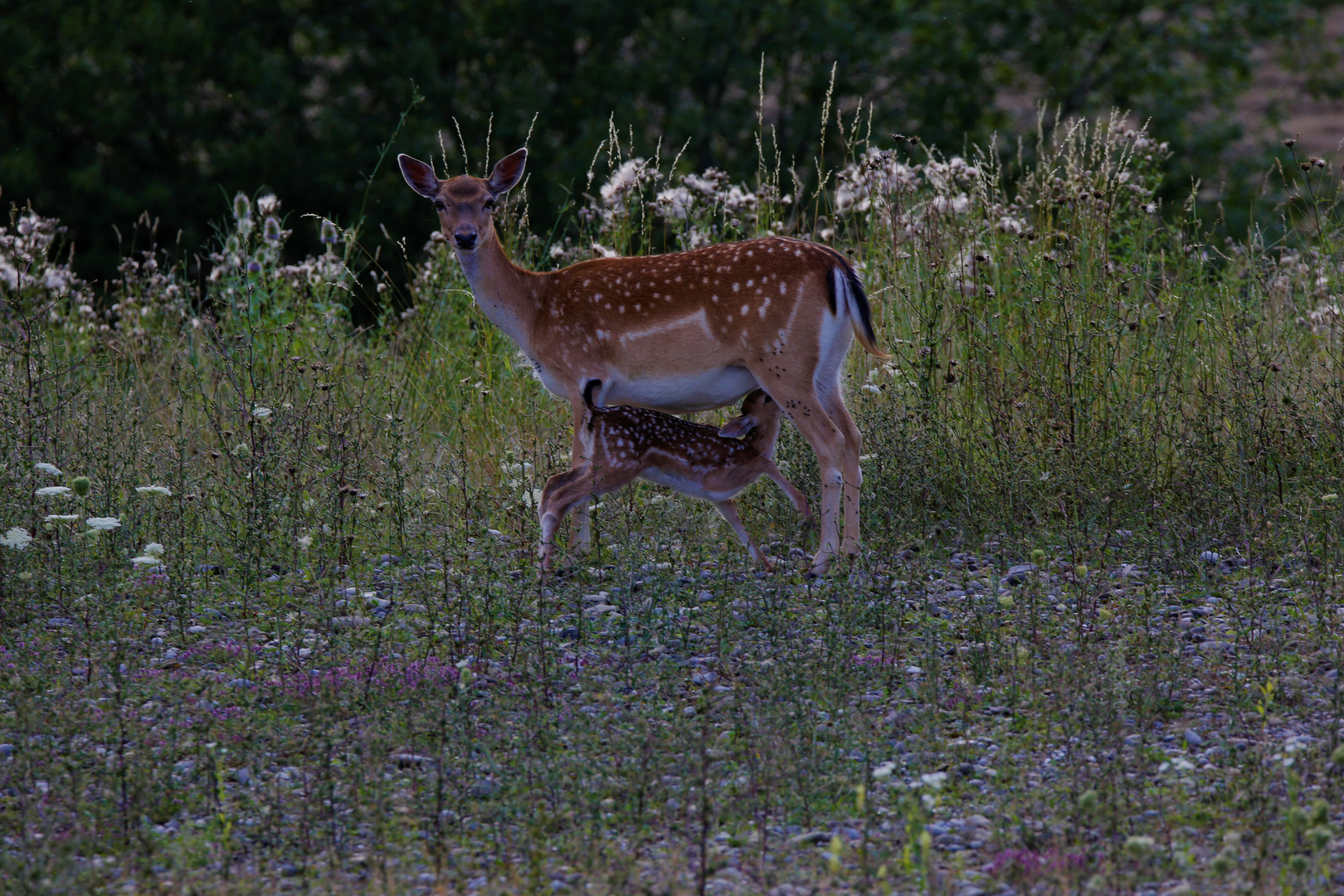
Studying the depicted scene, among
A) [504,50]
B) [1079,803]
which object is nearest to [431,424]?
[1079,803]

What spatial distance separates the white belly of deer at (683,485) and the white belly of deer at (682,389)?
0.36 metres

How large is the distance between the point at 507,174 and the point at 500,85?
10.9 meters

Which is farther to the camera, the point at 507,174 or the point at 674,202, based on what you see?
the point at 674,202

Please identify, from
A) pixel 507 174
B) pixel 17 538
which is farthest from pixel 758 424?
pixel 17 538

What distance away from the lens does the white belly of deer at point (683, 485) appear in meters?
6.75

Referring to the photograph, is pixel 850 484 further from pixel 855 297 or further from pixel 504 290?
pixel 504 290

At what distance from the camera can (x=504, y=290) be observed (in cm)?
723

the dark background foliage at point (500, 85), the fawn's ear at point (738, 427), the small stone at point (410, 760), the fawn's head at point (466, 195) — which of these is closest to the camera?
the small stone at point (410, 760)

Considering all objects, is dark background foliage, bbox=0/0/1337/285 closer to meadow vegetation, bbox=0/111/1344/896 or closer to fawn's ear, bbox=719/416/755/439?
meadow vegetation, bbox=0/111/1344/896

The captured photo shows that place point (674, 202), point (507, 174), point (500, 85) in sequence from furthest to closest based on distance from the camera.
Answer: point (500, 85) < point (674, 202) < point (507, 174)

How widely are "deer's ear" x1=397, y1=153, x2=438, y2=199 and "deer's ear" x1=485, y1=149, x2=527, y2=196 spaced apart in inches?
10.6

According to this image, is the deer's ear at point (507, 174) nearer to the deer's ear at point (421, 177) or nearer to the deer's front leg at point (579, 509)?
the deer's ear at point (421, 177)

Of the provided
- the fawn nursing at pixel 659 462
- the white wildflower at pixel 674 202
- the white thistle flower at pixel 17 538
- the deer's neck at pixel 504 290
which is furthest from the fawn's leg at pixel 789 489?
the white thistle flower at pixel 17 538

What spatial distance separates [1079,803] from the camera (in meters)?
4.08
